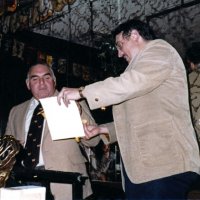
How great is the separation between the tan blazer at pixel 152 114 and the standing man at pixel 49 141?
637 mm

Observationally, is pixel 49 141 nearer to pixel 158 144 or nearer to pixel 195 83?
pixel 158 144

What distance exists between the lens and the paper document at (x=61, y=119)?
1604 mm

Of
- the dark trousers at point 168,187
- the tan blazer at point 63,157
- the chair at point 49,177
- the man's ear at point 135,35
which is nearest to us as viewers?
the chair at point 49,177

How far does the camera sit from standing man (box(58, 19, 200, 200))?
1.49 metres

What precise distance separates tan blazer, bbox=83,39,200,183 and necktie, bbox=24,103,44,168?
32.9 inches

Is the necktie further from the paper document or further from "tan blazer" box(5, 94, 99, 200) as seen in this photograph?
the paper document

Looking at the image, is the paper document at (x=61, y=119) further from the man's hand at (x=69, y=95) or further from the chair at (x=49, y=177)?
the chair at (x=49, y=177)

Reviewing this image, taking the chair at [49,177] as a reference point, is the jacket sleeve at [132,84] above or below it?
above

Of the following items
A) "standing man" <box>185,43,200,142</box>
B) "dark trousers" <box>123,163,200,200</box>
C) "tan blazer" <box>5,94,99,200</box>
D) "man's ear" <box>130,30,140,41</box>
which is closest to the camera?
"dark trousers" <box>123,163,200,200</box>

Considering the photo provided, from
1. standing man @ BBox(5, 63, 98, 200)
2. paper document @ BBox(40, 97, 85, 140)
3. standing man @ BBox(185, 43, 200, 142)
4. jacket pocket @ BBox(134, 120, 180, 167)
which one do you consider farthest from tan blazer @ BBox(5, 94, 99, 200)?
standing man @ BBox(185, 43, 200, 142)

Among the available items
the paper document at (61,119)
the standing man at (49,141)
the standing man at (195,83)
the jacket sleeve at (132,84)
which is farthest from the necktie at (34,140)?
the standing man at (195,83)

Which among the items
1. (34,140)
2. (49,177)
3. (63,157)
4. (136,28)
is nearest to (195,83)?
(136,28)

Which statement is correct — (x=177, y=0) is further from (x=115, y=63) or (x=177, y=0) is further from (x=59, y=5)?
(x=59, y=5)

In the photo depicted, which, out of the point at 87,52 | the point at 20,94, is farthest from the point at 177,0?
the point at 20,94
